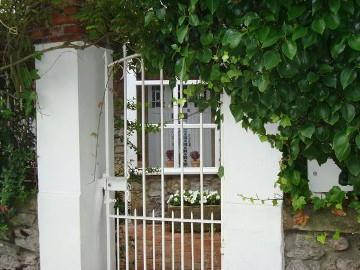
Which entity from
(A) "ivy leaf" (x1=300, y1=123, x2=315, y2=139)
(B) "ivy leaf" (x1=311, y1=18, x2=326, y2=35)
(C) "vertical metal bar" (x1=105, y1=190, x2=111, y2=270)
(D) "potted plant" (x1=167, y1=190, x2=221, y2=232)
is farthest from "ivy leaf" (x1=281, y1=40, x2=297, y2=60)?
(D) "potted plant" (x1=167, y1=190, x2=221, y2=232)

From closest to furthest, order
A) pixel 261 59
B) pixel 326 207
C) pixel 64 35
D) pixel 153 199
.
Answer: pixel 261 59 < pixel 326 207 < pixel 64 35 < pixel 153 199

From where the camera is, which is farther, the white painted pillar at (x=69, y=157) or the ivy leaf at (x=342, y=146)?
the white painted pillar at (x=69, y=157)

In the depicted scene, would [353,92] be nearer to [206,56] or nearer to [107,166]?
[206,56]

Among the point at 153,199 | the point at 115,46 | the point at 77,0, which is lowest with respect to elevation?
the point at 153,199

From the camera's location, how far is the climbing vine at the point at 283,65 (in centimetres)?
240

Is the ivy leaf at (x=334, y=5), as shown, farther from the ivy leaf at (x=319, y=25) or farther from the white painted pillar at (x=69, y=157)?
the white painted pillar at (x=69, y=157)

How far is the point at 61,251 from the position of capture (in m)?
3.60

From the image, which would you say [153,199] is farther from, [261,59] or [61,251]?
[261,59]

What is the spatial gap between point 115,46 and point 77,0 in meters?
0.50

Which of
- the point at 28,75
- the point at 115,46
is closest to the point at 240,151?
the point at 115,46

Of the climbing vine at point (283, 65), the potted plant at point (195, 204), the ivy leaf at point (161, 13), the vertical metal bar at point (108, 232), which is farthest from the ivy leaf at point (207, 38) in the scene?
the potted plant at point (195, 204)

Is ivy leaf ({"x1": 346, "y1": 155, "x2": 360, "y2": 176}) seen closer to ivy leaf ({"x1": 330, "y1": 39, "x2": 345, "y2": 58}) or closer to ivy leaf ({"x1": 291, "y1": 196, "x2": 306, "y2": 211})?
ivy leaf ({"x1": 291, "y1": 196, "x2": 306, "y2": 211})

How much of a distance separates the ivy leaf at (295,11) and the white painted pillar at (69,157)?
1684mm

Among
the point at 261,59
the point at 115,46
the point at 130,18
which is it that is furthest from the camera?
the point at 115,46
